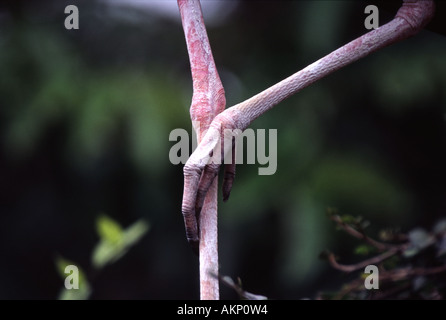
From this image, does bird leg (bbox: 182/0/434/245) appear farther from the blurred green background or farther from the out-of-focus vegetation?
the blurred green background

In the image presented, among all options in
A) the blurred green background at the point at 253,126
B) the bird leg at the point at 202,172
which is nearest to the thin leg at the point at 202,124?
the bird leg at the point at 202,172

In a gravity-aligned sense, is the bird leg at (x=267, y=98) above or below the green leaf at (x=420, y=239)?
above

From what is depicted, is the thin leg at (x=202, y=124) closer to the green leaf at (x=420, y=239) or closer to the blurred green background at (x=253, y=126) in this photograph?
the green leaf at (x=420, y=239)

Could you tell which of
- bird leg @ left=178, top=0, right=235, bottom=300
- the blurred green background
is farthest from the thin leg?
the blurred green background

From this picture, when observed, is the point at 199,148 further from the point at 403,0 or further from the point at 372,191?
the point at 372,191

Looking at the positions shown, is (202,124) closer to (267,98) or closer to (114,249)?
(267,98)

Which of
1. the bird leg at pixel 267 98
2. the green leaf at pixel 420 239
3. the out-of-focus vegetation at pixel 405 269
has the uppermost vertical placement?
the bird leg at pixel 267 98
